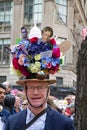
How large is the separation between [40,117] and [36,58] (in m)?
0.76

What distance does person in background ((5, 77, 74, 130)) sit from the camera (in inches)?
177

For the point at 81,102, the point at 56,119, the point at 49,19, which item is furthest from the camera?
the point at 49,19

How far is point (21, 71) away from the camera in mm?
4980

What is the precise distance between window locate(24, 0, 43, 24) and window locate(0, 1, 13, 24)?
1670 mm

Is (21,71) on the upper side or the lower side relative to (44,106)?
upper

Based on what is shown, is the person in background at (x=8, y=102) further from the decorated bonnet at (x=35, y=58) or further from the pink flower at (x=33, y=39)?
the pink flower at (x=33, y=39)

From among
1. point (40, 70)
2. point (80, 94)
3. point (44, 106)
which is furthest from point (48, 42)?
point (80, 94)

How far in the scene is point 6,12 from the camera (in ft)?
136

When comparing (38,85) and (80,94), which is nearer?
(80,94)

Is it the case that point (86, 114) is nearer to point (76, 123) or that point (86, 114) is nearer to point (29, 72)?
point (76, 123)

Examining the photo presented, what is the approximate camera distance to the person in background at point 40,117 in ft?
14.7

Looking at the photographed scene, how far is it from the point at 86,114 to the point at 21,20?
37.5 metres

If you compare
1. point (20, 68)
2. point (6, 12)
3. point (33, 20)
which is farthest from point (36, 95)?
point (6, 12)

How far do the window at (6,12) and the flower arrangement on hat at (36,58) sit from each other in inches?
1429
